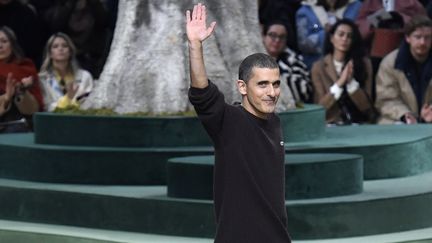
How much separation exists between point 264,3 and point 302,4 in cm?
52

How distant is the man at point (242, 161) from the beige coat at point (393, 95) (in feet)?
23.9

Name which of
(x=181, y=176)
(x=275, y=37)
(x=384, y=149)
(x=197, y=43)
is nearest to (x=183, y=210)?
(x=181, y=176)

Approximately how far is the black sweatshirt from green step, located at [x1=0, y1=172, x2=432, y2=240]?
2.55m

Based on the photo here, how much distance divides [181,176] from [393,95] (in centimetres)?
478

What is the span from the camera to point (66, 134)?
11758 mm

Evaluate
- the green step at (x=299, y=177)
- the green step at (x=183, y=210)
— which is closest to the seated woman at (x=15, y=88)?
the green step at (x=183, y=210)

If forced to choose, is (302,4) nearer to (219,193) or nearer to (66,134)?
(66,134)

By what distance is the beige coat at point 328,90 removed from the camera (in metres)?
14.8

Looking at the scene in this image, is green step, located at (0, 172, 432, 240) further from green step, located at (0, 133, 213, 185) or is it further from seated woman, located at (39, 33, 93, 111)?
seated woman, located at (39, 33, 93, 111)

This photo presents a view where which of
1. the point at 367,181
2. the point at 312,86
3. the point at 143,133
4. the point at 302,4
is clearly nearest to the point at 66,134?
the point at 143,133

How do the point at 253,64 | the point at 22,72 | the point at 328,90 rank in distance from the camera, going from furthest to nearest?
1. the point at 328,90
2. the point at 22,72
3. the point at 253,64

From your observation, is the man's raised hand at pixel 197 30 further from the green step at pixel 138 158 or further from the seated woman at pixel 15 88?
the seated woman at pixel 15 88

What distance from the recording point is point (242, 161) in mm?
7391

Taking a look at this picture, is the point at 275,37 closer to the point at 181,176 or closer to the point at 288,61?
the point at 288,61
